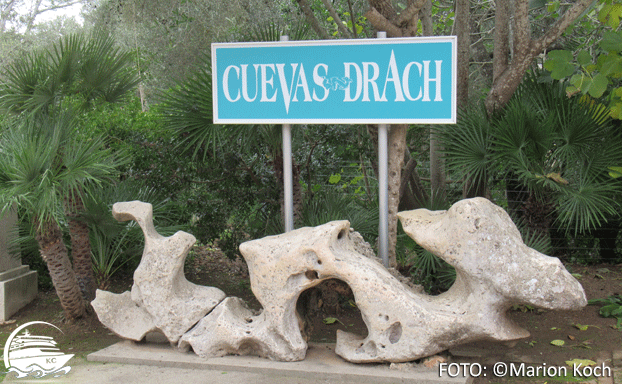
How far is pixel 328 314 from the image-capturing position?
525 cm

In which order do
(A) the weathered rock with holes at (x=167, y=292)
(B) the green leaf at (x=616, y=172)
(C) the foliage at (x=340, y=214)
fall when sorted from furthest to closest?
(C) the foliage at (x=340, y=214) < (B) the green leaf at (x=616, y=172) < (A) the weathered rock with holes at (x=167, y=292)

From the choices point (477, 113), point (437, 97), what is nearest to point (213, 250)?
point (477, 113)

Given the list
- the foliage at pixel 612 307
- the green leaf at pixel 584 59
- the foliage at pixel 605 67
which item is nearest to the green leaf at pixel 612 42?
the foliage at pixel 605 67

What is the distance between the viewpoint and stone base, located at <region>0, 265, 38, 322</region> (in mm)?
5234

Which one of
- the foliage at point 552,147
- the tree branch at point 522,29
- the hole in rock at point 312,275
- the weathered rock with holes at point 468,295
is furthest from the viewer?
the tree branch at point 522,29

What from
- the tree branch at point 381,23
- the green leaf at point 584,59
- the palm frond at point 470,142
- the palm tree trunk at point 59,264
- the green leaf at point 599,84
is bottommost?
the palm tree trunk at point 59,264

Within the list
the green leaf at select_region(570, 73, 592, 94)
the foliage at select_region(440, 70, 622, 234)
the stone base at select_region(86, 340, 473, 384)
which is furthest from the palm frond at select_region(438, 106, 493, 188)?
the stone base at select_region(86, 340, 473, 384)

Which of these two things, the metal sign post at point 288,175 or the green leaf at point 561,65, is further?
the green leaf at point 561,65

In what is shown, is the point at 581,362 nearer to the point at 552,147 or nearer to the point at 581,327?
the point at 581,327

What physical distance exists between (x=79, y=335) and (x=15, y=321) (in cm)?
92

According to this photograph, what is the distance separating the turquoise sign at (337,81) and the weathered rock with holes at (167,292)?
998 mm

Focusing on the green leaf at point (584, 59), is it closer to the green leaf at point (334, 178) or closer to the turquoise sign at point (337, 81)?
the turquoise sign at point (337, 81)

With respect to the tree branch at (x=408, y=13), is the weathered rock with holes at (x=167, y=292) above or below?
below

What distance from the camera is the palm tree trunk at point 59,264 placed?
180 inches
